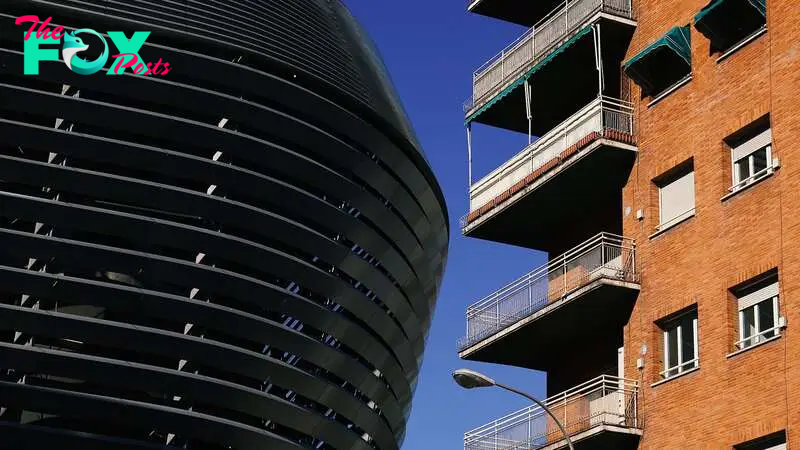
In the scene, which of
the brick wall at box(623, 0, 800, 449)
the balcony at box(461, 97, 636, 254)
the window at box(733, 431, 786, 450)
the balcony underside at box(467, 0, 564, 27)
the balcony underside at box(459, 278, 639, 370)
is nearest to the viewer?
the window at box(733, 431, 786, 450)

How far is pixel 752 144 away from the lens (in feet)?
69.9

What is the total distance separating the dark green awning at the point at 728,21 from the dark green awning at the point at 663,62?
28.3 inches

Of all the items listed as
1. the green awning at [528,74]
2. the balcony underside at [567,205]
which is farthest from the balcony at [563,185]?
the green awning at [528,74]

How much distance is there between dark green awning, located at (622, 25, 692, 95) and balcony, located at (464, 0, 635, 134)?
767mm

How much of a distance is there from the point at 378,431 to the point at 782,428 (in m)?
58.8

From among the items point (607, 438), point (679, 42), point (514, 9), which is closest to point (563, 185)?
point (679, 42)

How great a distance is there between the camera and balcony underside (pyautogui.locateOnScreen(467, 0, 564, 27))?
2931cm

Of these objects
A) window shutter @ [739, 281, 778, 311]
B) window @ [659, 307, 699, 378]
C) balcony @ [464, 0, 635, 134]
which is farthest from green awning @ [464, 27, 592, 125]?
window shutter @ [739, 281, 778, 311]

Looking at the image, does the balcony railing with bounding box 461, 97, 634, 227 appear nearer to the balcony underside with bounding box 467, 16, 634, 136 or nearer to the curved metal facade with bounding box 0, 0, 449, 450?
the balcony underside with bounding box 467, 16, 634, 136

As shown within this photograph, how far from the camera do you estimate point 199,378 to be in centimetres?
6306

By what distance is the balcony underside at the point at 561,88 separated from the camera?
25.5 meters

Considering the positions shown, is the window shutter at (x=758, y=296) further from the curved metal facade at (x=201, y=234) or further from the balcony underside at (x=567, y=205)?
the curved metal facade at (x=201, y=234)

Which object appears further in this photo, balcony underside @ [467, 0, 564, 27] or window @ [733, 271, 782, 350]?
balcony underside @ [467, 0, 564, 27]

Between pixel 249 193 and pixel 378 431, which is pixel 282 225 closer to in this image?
pixel 249 193
